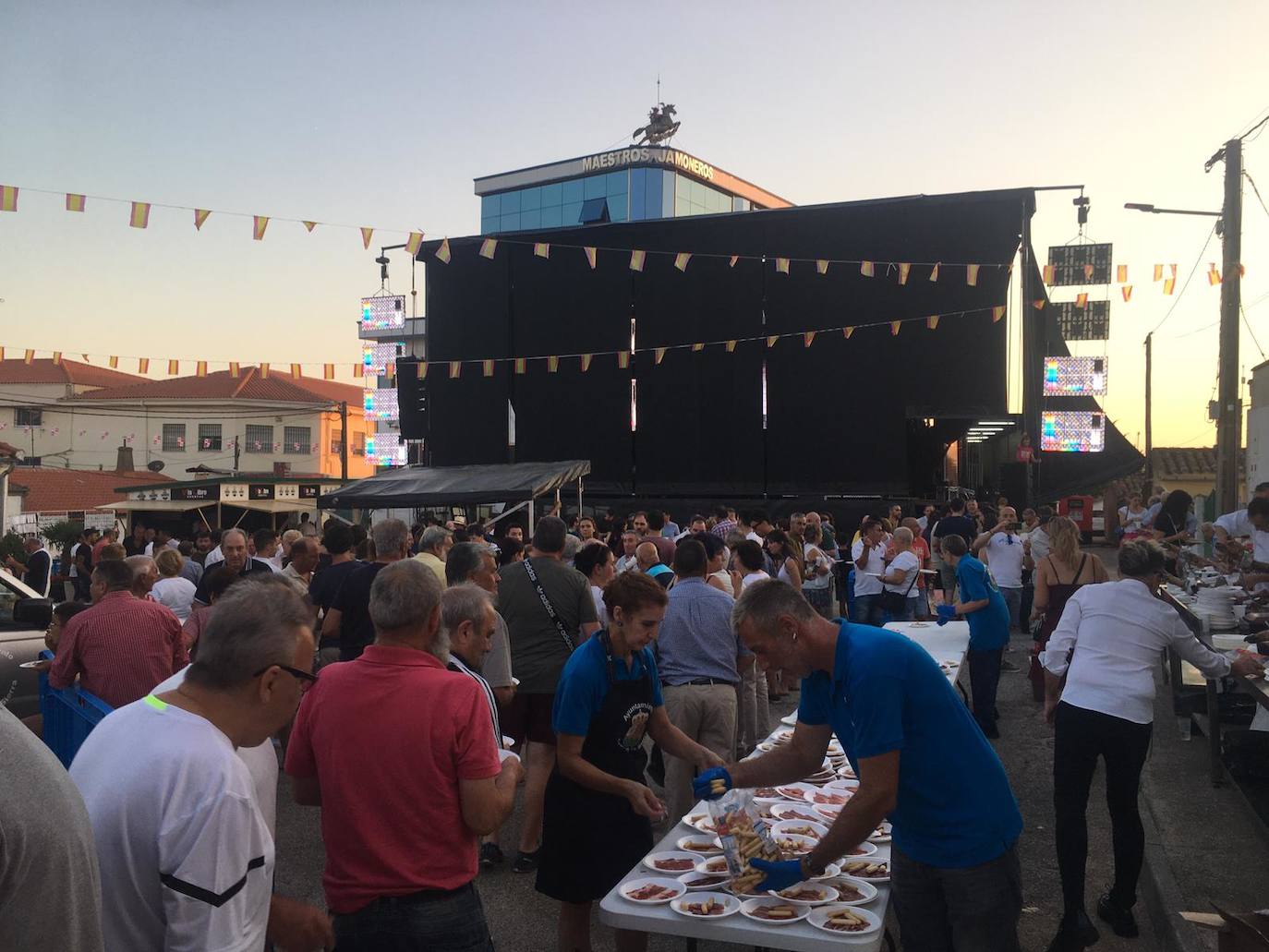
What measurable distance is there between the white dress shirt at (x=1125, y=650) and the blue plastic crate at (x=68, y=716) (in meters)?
4.52

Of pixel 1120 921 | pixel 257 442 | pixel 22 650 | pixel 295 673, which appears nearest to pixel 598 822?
pixel 295 673

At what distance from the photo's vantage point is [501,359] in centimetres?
3017

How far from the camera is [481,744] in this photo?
2.60m

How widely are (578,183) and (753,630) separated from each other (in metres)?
52.2

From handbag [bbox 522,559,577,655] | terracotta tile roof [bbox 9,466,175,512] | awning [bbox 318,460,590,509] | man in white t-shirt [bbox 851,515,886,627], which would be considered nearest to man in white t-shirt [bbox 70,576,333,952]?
handbag [bbox 522,559,577,655]

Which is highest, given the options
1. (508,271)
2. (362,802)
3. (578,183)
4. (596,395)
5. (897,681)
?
(578,183)

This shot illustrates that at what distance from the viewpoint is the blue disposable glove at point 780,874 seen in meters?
3.15

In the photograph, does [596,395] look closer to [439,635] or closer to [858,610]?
[858,610]

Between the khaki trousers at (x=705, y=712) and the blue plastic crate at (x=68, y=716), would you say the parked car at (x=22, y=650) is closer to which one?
the blue plastic crate at (x=68, y=716)

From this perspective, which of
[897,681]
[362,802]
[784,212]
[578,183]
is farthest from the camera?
[578,183]

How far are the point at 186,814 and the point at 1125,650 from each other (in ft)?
13.4

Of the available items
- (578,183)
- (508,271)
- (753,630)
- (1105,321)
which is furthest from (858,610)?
(578,183)

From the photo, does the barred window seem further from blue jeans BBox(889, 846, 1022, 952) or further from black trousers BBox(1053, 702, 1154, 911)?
blue jeans BBox(889, 846, 1022, 952)

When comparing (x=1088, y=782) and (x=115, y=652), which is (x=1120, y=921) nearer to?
(x=1088, y=782)
